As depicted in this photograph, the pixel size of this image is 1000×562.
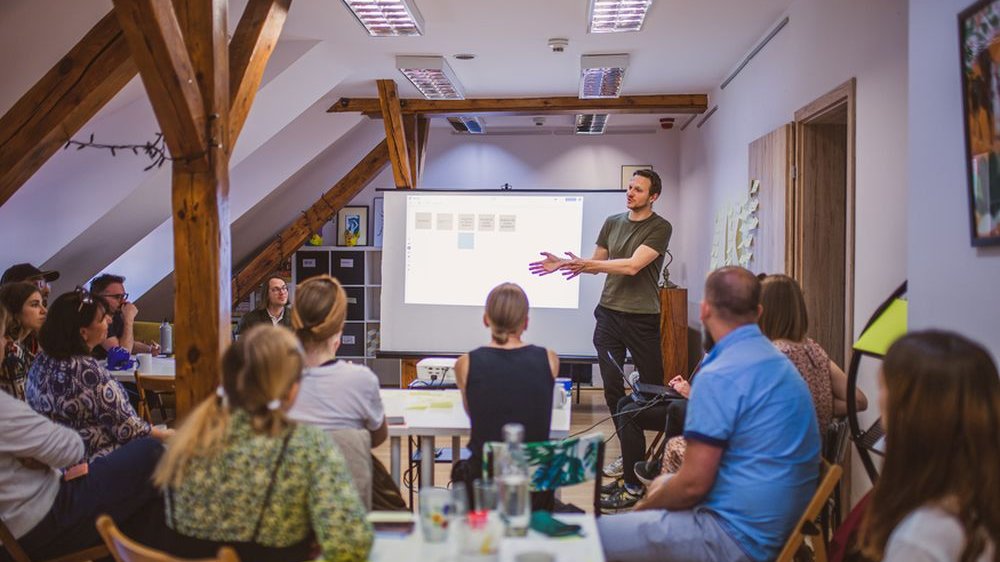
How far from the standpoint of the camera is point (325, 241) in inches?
356

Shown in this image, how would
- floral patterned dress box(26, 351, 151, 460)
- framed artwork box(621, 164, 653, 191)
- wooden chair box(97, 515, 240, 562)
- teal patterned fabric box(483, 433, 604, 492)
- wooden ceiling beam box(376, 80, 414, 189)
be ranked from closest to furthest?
wooden chair box(97, 515, 240, 562) < teal patterned fabric box(483, 433, 604, 492) < floral patterned dress box(26, 351, 151, 460) < wooden ceiling beam box(376, 80, 414, 189) < framed artwork box(621, 164, 653, 191)

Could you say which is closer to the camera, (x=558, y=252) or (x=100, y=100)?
(x=100, y=100)

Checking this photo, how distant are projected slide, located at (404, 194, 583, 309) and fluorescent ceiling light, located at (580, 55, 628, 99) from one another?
1.01m

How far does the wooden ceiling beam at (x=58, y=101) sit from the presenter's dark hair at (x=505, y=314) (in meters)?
2.46

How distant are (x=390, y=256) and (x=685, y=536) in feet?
13.1

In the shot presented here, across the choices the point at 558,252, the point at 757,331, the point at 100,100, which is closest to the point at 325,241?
the point at 558,252

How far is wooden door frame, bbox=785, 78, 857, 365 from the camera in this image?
3.73 meters

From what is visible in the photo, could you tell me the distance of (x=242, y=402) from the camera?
1.75 m

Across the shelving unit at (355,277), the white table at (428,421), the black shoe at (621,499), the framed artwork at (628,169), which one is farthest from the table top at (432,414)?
the framed artwork at (628,169)

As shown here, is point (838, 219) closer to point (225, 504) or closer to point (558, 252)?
point (558, 252)

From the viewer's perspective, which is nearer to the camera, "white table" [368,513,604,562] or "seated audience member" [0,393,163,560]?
"white table" [368,513,604,562]

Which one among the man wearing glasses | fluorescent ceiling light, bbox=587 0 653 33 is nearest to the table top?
the man wearing glasses

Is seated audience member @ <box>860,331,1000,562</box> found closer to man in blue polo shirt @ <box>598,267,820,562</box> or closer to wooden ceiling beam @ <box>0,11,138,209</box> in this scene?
man in blue polo shirt @ <box>598,267,820,562</box>

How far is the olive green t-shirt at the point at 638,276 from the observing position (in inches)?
179
